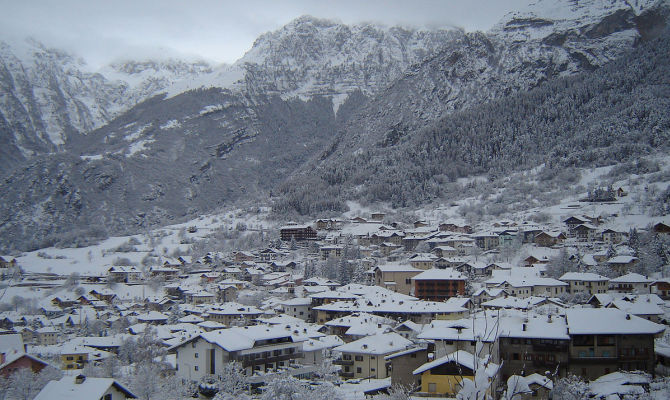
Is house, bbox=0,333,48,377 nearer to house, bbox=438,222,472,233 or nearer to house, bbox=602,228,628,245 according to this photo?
house, bbox=602,228,628,245

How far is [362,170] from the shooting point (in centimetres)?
16662

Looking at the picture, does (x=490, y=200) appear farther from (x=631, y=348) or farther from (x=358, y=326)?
(x=631, y=348)

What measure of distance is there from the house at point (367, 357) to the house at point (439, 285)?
2756cm

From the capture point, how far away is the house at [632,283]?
57.3m

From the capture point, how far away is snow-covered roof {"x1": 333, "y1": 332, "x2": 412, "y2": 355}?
129ft

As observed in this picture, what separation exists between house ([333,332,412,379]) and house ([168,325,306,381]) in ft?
10.3

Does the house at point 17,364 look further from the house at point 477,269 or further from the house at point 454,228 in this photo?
the house at point 454,228

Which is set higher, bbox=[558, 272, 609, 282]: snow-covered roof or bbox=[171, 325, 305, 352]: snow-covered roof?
bbox=[558, 272, 609, 282]: snow-covered roof

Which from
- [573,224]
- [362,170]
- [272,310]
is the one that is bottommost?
[272,310]

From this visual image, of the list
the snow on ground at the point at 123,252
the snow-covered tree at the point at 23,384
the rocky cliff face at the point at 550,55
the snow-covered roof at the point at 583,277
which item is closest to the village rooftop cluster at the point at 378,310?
the snow-covered roof at the point at 583,277

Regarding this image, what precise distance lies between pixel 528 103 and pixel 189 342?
145414 millimetres

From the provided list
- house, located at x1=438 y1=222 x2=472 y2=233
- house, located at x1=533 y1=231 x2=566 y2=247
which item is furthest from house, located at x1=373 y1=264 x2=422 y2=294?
house, located at x1=438 y1=222 x2=472 y2=233

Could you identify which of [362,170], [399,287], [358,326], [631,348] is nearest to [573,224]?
[399,287]

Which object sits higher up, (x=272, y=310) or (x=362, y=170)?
(x=362, y=170)
